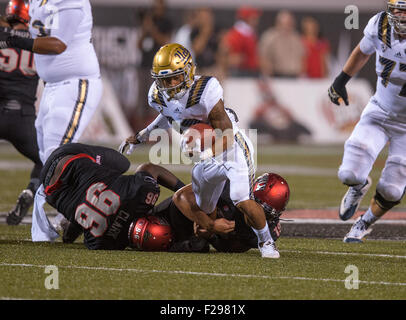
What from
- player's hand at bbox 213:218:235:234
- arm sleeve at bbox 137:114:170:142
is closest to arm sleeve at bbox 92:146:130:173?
arm sleeve at bbox 137:114:170:142

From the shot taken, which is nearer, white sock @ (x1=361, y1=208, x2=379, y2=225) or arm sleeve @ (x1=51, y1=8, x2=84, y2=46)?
white sock @ (x1=361, y1=208, x2=379, y2=225)

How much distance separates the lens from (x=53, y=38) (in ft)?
21.4

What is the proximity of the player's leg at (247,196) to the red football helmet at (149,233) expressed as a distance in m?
0.50

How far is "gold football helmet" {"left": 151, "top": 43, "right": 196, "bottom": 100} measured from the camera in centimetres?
547

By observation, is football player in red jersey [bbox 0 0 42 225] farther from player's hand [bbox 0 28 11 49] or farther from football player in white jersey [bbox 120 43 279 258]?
football player in white jersey [bbox 120 43 279 258]

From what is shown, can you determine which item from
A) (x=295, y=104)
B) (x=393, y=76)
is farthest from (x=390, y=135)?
(x=295, y=104)

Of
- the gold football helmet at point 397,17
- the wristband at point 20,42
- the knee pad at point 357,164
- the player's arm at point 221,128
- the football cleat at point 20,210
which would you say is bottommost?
the football cleat at point 20,210

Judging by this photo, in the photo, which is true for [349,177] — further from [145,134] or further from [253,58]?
[253,58]

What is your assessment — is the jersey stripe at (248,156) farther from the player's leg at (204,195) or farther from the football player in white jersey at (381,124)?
the football player in white jersey at (381,124)

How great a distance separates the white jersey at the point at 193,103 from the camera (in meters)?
5.46

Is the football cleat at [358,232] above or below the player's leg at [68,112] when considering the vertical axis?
below

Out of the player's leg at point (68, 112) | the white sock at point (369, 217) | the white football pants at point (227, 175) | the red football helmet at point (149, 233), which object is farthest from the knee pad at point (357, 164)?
the player's leg at point (68, 112)

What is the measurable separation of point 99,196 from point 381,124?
2142 millimetres

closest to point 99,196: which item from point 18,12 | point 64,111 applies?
point 64,111
